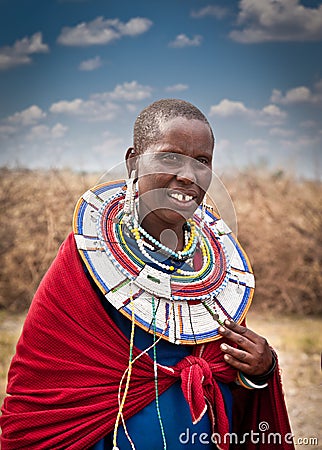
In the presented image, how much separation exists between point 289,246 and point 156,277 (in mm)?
7366

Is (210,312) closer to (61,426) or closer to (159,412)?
(159,412)

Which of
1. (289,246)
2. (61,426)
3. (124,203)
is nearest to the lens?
(61,426)

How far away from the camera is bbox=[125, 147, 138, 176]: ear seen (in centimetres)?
215

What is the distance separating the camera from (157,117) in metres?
2.05

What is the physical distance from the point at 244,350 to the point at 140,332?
16.2 inches

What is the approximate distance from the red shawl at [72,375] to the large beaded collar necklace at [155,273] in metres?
0.09

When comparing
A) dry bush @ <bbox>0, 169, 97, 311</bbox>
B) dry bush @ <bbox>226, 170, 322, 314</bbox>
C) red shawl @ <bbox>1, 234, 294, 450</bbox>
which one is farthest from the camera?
dry bush @ <bbox>226, 170, 322, 314</bbox>

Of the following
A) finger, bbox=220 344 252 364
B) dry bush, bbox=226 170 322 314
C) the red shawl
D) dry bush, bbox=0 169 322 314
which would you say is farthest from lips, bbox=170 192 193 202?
dry bush, bbox=226 170 322 314

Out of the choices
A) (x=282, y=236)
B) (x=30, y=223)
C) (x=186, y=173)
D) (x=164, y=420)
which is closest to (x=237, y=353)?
(x=164, y=420)

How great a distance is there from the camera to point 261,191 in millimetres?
9594

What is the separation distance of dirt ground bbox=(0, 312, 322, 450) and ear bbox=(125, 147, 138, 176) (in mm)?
3108

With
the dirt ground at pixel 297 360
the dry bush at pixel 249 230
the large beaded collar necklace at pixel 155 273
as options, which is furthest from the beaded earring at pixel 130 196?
the dry bush at pixel 249 230

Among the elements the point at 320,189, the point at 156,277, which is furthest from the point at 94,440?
the point at 320,189

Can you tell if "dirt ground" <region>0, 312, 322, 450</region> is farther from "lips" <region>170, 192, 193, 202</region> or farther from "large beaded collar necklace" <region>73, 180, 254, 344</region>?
"lips" <region>170, 192, 193, 202</region>
